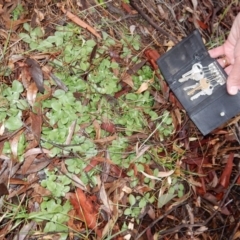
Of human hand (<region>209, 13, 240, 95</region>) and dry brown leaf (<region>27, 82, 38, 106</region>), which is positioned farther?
human hand (<region>209, 13, 240, 95</region>)

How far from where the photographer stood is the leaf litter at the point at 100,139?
5.79 feet

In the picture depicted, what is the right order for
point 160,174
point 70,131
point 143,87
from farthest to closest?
point 143,87, point 160,174, point 70,131

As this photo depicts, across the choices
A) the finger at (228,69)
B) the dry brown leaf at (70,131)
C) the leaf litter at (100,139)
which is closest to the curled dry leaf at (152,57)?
the leaf litter at (100,139)

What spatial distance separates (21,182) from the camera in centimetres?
174

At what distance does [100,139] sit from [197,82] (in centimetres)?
59

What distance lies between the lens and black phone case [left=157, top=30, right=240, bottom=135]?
200cm

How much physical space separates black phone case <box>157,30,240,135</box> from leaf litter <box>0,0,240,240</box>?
0.07m

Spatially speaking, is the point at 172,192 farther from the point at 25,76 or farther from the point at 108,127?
the point at 25,76

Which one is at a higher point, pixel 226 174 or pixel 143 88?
pixel 143 88

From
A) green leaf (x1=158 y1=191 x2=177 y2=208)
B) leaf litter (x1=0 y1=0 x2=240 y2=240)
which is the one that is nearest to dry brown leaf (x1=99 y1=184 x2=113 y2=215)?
leaf litter (x1=0 y1=0 x2=240 y2=240)

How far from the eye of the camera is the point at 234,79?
1.97 metres

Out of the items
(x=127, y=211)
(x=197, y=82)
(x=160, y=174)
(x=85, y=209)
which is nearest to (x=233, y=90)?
(x=197, y=82)

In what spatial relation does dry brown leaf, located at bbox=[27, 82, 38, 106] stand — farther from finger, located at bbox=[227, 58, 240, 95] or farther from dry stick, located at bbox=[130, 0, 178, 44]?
finger, located at bbox=[227, 58, 240, 95]

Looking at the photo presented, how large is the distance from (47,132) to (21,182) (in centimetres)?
25
